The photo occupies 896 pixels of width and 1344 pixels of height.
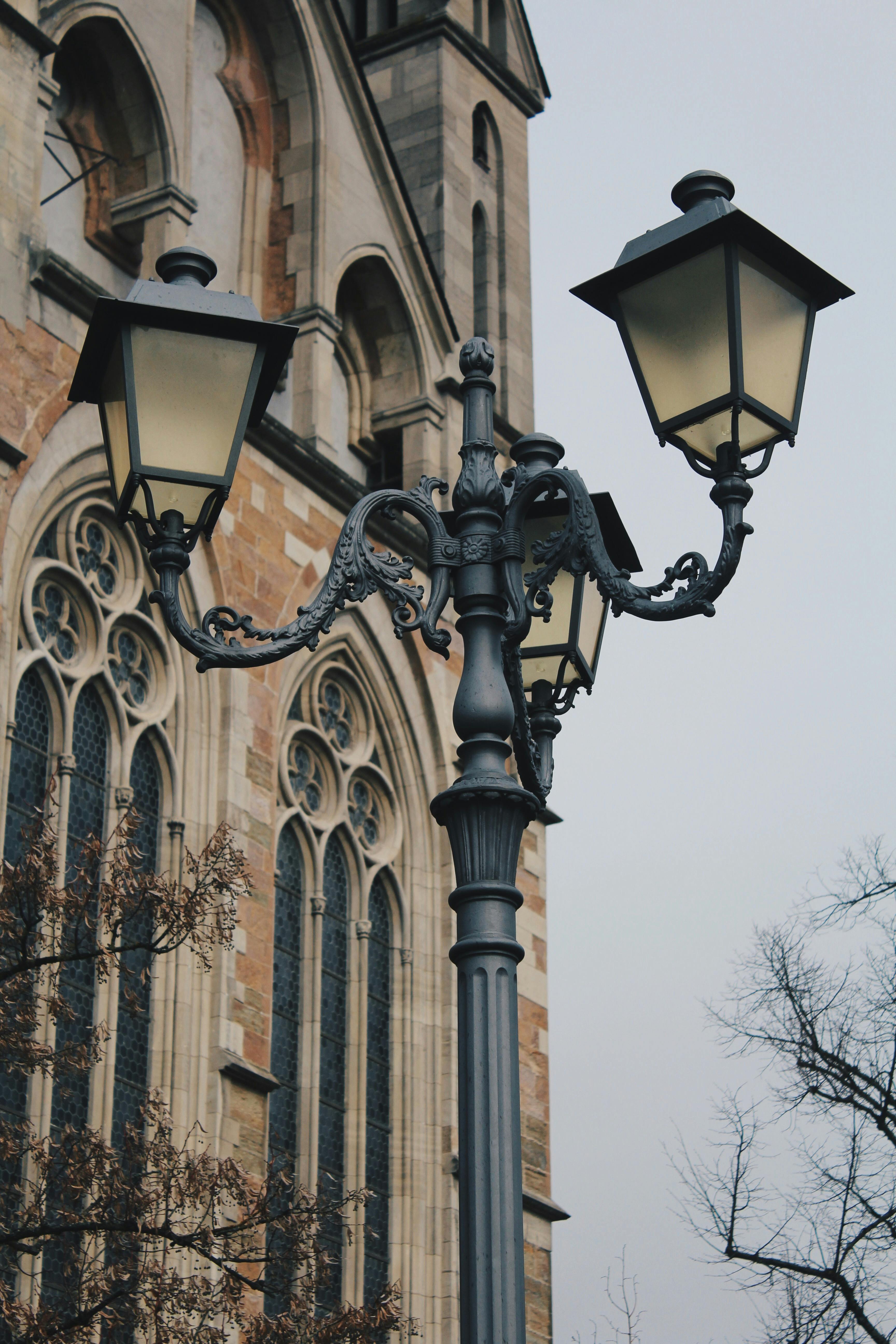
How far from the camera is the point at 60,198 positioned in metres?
17.4

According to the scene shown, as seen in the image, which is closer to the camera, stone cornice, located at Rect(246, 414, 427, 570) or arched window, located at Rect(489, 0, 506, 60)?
stone cornice, located at Rect(246, 414, 427, 570)

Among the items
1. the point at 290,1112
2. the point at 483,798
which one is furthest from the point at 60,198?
the point at 483,798

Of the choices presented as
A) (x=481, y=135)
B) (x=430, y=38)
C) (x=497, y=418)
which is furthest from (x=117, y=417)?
(x=481, y=135)

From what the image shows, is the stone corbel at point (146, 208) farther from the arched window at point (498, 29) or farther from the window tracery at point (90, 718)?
the arched window at point (498, 29)

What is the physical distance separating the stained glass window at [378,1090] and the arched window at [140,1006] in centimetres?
226

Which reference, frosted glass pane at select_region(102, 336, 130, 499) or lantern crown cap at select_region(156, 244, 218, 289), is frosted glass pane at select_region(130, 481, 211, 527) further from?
lantern crown cap at select_region(156, 244, 218, 289)

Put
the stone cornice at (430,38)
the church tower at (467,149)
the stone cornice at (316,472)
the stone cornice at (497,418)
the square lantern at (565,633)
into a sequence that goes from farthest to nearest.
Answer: the stone cornice at (430,38)
the church tower at (467,149)
the stone cornice at (497,418)
the stone cornice at (316,472)
the square lantern at (565,633)

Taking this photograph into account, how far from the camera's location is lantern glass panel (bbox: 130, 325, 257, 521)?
6.32 metres

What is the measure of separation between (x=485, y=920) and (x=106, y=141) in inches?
526

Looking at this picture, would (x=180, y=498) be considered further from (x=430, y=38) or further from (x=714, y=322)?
(x=430, y=38)

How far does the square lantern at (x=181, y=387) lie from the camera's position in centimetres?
632

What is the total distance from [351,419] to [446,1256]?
7.68 m

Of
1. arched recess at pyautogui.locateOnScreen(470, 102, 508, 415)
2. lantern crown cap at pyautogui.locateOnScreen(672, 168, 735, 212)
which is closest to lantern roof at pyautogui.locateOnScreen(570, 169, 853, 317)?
lantern crown cap at pyautogui.locateOnScreen(672, 168, 735, 212)

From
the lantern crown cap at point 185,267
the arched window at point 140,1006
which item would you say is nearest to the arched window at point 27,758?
the arched window at point 140,1006
